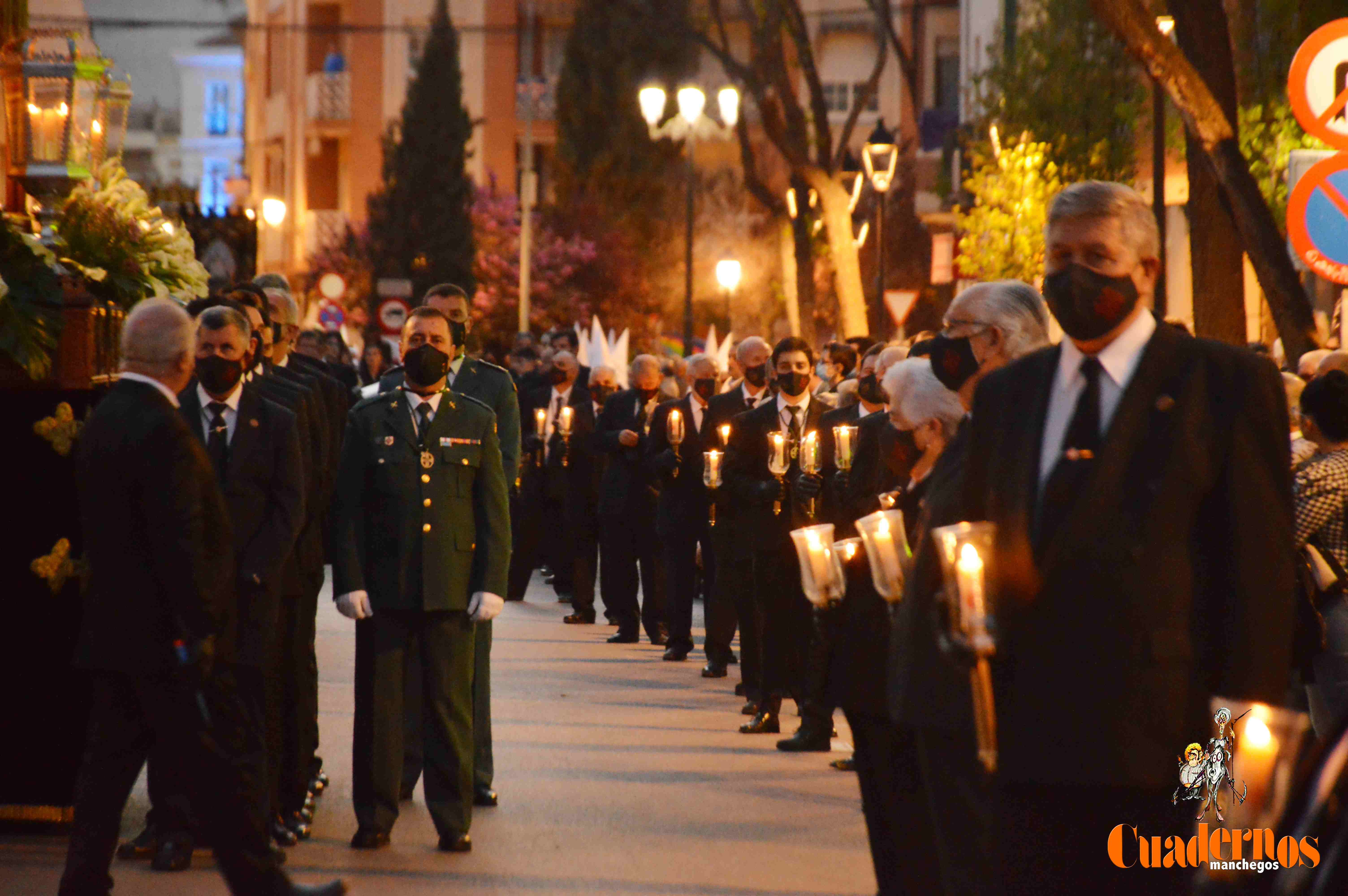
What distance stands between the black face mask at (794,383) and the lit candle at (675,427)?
2.53m

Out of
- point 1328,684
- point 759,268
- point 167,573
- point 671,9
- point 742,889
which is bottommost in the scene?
point 742,889

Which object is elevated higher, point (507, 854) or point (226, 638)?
point (226, 638)

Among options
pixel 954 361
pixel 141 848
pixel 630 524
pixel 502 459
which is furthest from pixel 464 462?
pixel 630 524

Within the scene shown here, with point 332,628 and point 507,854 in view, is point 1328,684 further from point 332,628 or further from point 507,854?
point 332,628


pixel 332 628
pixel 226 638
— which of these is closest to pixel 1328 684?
pixel 226 638

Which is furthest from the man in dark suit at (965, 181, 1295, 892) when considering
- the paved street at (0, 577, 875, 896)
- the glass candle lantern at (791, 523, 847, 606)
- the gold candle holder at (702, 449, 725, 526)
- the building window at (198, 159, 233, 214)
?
the building window at (198, 159, 233, 214)

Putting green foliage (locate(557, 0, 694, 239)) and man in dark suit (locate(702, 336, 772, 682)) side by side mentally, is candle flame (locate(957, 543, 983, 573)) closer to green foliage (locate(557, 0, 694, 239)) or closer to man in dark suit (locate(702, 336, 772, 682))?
man in dark suit (locate(702, 336, 772, 682))

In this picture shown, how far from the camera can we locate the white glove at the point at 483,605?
7.91m

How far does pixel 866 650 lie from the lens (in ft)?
20.1

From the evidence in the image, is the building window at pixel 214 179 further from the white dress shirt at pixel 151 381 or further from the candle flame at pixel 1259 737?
the candle flame at pixel 1259 737

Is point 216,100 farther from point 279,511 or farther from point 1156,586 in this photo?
point 1156,586

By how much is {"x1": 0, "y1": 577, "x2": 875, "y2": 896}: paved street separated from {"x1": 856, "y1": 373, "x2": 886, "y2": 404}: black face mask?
72.9 inches

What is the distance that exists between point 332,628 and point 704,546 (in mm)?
3011

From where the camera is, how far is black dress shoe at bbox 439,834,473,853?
780 cm
